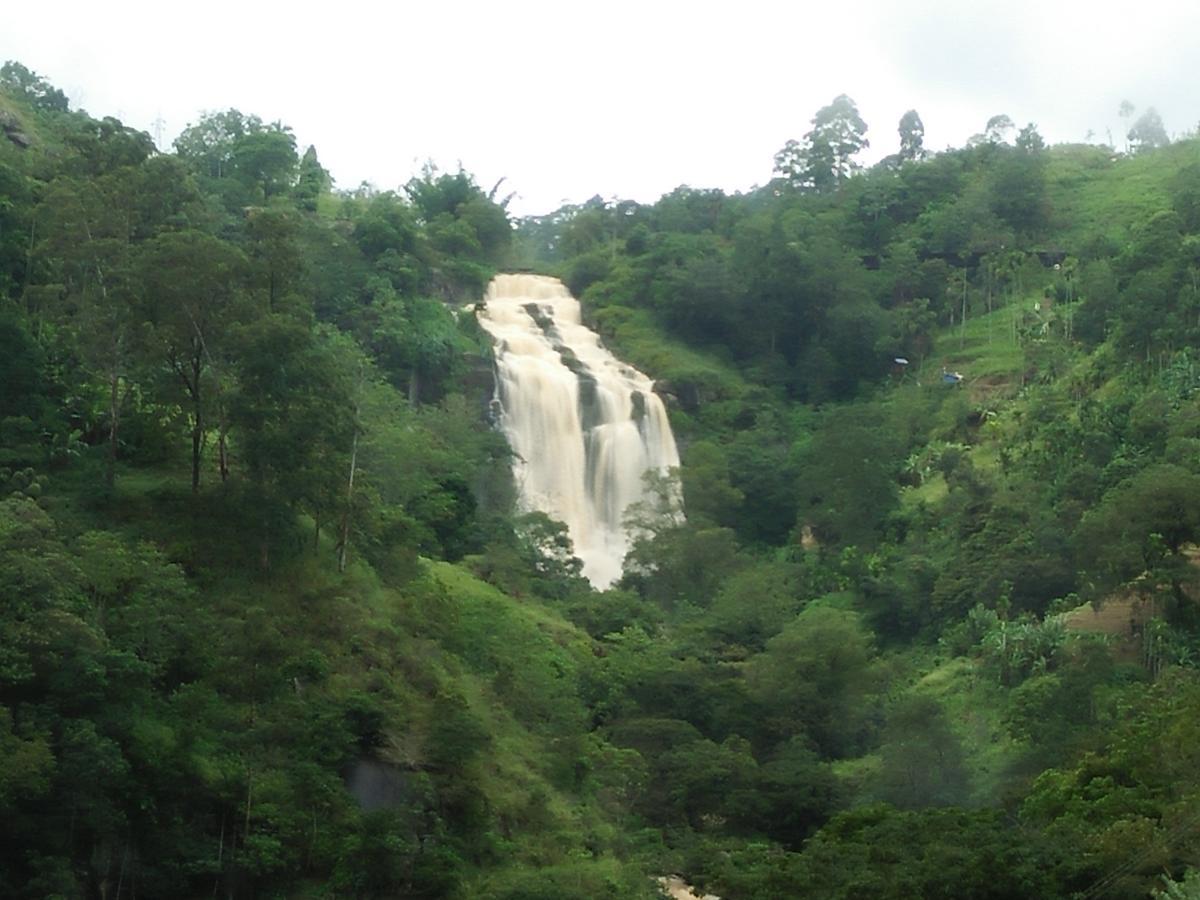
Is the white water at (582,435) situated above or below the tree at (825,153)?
below

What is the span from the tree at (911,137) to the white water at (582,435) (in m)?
27.0

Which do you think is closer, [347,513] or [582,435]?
[347,513]

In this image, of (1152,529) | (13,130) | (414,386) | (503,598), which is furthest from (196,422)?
(13,130)

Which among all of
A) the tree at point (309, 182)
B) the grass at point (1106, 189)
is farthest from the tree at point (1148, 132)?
the tree at point (309, 182)

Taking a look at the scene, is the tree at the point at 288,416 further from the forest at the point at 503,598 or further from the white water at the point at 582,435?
the white water at the point at 582,435

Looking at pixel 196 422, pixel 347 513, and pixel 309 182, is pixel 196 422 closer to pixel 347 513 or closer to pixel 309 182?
pixel 347 513

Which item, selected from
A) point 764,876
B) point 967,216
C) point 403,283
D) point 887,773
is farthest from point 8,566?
point 967,216

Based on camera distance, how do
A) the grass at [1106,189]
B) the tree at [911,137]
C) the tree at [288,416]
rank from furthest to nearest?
the tree at [911,137], the grass at [1106,189], the tree at [288,416]

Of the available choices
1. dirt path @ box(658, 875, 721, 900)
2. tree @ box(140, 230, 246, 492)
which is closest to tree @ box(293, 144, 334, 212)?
tree @ box(140, 230, 246, 492)

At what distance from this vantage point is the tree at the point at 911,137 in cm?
7731

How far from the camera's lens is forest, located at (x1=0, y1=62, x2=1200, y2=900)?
77.1 feet

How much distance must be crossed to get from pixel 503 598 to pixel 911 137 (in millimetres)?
48195

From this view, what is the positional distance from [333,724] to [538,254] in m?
55.7

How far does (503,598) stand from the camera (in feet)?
116
